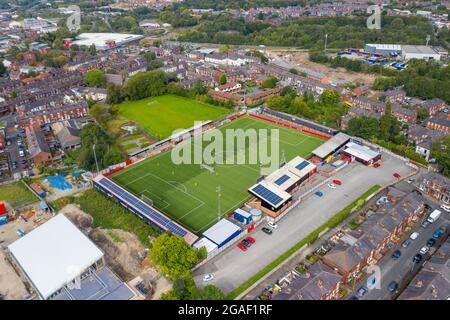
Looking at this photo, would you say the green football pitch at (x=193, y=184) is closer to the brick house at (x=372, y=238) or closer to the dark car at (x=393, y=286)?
the brick house at (x=372, y=238)

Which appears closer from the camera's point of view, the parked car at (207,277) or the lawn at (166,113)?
the parked car at (207,277)

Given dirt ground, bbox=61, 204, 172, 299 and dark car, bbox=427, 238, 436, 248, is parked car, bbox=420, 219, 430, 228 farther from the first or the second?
dirt ground, bbox=61, 204, 172, 299

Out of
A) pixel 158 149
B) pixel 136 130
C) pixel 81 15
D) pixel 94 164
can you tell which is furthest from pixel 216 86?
pixel 81 15

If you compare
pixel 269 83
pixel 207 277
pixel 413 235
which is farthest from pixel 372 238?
pixel 269 83

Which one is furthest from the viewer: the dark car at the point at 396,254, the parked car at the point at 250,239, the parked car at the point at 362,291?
the parked car at the point at 250,239

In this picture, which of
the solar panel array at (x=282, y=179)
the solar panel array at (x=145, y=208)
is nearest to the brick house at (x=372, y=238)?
the solar panel array at (x=282, y=179)

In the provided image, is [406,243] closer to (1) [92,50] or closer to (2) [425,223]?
(2) [425,223]

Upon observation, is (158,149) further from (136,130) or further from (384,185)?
(384,185)
